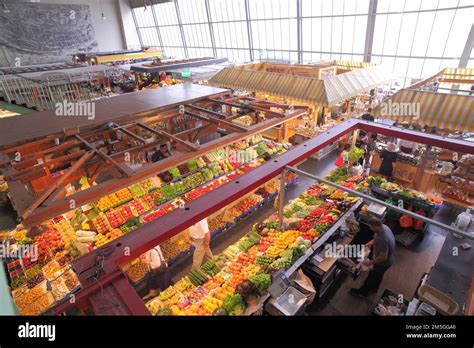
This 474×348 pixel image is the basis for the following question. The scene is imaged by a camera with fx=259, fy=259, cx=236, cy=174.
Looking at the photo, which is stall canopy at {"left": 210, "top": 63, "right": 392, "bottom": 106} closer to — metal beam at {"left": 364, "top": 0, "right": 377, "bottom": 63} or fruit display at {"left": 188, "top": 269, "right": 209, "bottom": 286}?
metal beam at {"left": 364, "top": 0, "right": 377, "bottom": 63}

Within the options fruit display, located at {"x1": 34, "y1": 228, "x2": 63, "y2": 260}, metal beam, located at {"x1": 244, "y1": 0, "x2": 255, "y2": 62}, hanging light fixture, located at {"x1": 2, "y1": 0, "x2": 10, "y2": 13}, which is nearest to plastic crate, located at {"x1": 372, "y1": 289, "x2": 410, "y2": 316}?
fruit display, located at {"x1": 34, "y1": 228, "x2": 63, "y2": 260}

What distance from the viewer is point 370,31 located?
13.6m

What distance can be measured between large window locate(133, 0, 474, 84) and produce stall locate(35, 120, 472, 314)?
1129 centimetres

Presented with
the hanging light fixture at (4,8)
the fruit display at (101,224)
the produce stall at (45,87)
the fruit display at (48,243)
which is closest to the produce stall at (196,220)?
the fruit display at (101,224)

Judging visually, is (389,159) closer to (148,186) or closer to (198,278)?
(198,278)

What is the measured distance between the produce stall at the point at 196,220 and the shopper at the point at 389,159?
3.20 meters

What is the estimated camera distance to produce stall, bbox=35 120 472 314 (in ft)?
6.93

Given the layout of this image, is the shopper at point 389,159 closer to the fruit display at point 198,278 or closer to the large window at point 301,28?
the fruit display at point 198,278

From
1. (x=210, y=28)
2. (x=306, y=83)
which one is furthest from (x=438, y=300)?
(x=210, y=28)

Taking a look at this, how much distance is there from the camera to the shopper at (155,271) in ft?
17.5

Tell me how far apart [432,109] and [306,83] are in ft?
13.9

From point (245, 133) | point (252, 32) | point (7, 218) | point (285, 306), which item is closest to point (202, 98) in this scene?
point (245, 133)

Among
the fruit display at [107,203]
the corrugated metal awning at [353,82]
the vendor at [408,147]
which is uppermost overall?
the corrugated metal awning at [353,82]

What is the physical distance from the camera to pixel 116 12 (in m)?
30.7
